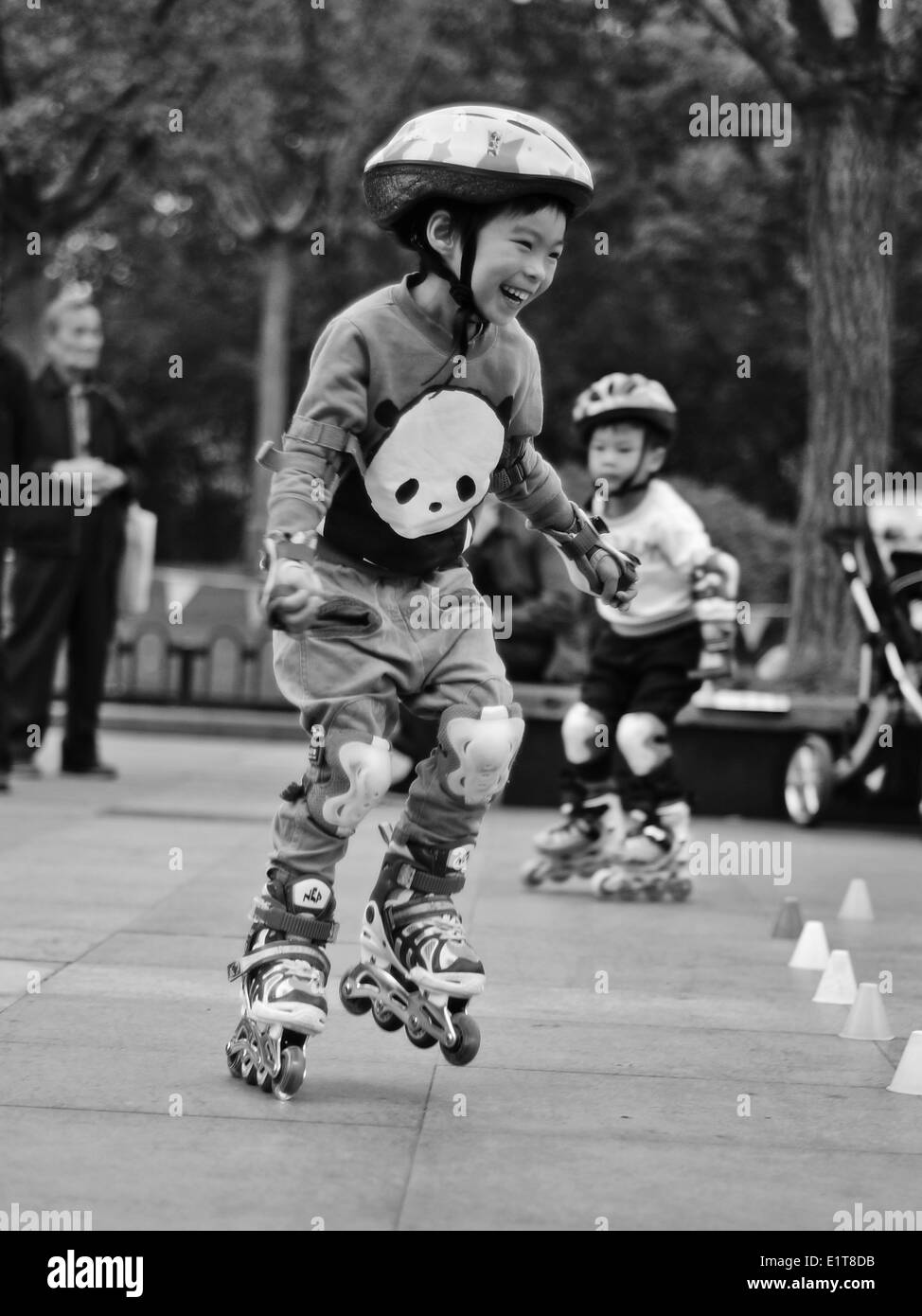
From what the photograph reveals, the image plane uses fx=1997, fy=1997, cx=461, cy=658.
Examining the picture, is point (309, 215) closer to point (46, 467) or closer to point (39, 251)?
point (39, 251)

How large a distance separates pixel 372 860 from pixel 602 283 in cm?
2175

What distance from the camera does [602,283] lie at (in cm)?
2825

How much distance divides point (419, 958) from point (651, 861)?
9.50 feet

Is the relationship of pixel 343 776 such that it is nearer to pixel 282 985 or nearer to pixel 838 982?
pixel 282 985

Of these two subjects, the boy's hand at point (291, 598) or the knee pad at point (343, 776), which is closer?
the boy's hand at point (291, 598)

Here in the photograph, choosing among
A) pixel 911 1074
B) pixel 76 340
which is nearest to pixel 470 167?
pixel 911 1074

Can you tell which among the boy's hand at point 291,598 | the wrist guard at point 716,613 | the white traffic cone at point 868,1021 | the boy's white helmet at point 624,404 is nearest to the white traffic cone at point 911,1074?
the white traffic cone at point 868,1021

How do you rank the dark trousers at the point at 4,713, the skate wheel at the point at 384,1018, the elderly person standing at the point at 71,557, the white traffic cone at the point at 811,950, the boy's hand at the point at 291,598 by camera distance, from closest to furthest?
the boy's hand at the point at 291,598 → the skate wheel at the point at 384,1018 → the white traffic cone at the point at 811,950 → the dark trousers at the point at 4,713 → the elderly person standing at the point at 71,557

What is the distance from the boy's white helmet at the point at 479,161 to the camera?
3715 mm

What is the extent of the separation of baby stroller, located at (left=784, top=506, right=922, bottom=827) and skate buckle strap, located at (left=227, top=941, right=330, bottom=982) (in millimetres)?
5435

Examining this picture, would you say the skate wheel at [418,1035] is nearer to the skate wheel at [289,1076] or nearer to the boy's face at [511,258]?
the skate wheel at [289,1076]

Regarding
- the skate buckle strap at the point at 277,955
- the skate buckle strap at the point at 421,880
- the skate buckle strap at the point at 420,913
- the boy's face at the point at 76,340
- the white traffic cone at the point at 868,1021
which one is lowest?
the white traffic cone at the point at 868,1021

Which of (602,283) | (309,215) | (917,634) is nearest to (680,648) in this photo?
(917,634)

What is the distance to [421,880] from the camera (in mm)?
3963
